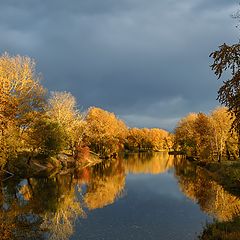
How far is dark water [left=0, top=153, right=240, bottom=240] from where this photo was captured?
22.2m

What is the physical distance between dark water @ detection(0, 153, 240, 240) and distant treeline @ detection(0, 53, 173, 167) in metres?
6.52

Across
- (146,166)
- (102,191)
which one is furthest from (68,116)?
(102,191)

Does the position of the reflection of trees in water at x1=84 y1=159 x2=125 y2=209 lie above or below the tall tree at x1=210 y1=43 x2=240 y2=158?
below

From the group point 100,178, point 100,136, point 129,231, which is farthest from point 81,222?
point 100,136

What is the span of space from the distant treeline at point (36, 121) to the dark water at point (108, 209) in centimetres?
652

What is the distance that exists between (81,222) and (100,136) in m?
73.3

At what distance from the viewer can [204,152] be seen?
71.8 metres

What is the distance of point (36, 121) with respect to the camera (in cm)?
5256

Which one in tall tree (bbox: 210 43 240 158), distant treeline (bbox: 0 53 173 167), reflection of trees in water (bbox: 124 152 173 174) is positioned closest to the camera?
tall tree (bbox: 210 43 240 158)

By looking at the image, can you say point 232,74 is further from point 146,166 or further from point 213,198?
point 146,166

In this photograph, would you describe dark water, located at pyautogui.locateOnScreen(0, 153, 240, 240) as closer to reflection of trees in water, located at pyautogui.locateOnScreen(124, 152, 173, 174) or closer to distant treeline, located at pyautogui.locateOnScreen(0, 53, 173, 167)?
distant treeline, located at pyautogui.locateOnScreen(0, 53, 173, 167)

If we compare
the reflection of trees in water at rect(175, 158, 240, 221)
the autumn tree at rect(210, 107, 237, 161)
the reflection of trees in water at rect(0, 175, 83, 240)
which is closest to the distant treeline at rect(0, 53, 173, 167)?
the reflection of trees in water at rect(0, 175, 83, 240)

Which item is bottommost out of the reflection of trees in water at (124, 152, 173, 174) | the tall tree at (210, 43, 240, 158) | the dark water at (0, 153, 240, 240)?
the dark water at (0, 153, 240, 240)

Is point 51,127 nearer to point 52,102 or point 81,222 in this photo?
point 52,102
